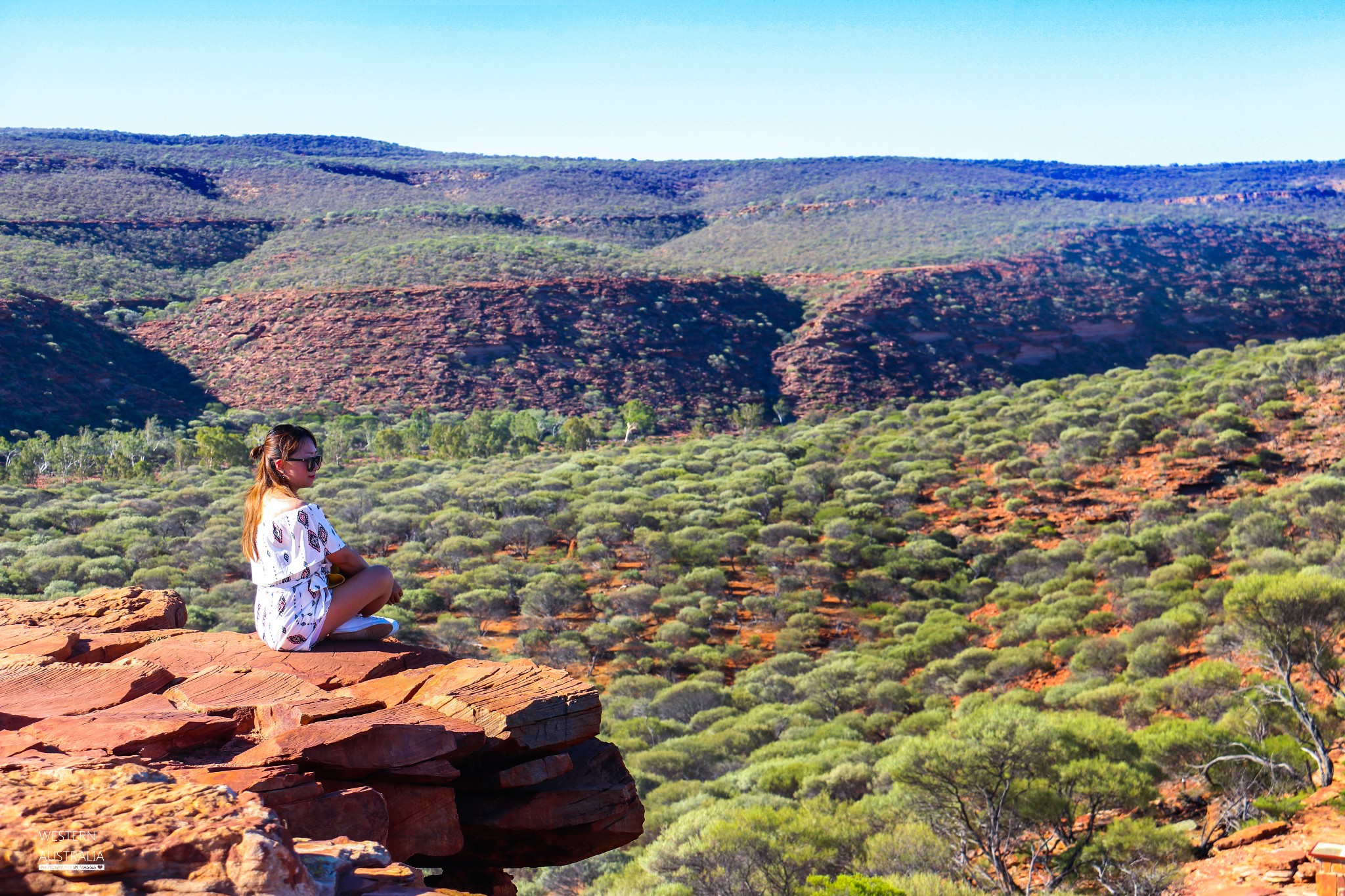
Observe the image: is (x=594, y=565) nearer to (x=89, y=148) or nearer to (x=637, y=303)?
(x=637, y=303)

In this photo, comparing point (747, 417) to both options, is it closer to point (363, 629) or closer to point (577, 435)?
point (577, 435)

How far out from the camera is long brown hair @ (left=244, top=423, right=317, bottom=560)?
4312 mm

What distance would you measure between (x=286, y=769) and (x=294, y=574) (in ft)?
4.25

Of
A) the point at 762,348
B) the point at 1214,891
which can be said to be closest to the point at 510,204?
the point at 762,348

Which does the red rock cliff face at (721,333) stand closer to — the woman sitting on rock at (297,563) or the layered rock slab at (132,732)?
the woman sitting on rock at (297,563)

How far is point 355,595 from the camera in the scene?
4344 millimetres

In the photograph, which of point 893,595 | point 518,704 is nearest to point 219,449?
point 893,595

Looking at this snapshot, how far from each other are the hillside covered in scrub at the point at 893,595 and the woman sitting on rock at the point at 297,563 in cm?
447

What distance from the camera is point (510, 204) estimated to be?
258 ft

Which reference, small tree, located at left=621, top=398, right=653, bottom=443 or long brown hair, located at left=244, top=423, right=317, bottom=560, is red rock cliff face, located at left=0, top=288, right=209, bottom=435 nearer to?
small tree, located at left=621, top=398, right=653, bottom=443

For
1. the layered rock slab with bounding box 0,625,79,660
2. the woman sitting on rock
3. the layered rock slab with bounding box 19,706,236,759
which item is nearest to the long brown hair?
the woman sitting on rock

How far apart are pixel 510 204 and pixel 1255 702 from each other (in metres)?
73.4

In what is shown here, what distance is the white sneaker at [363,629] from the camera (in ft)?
14.6

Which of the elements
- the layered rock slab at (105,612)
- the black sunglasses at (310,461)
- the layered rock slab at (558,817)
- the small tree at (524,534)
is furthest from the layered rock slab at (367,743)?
the small tree at (524,534)
